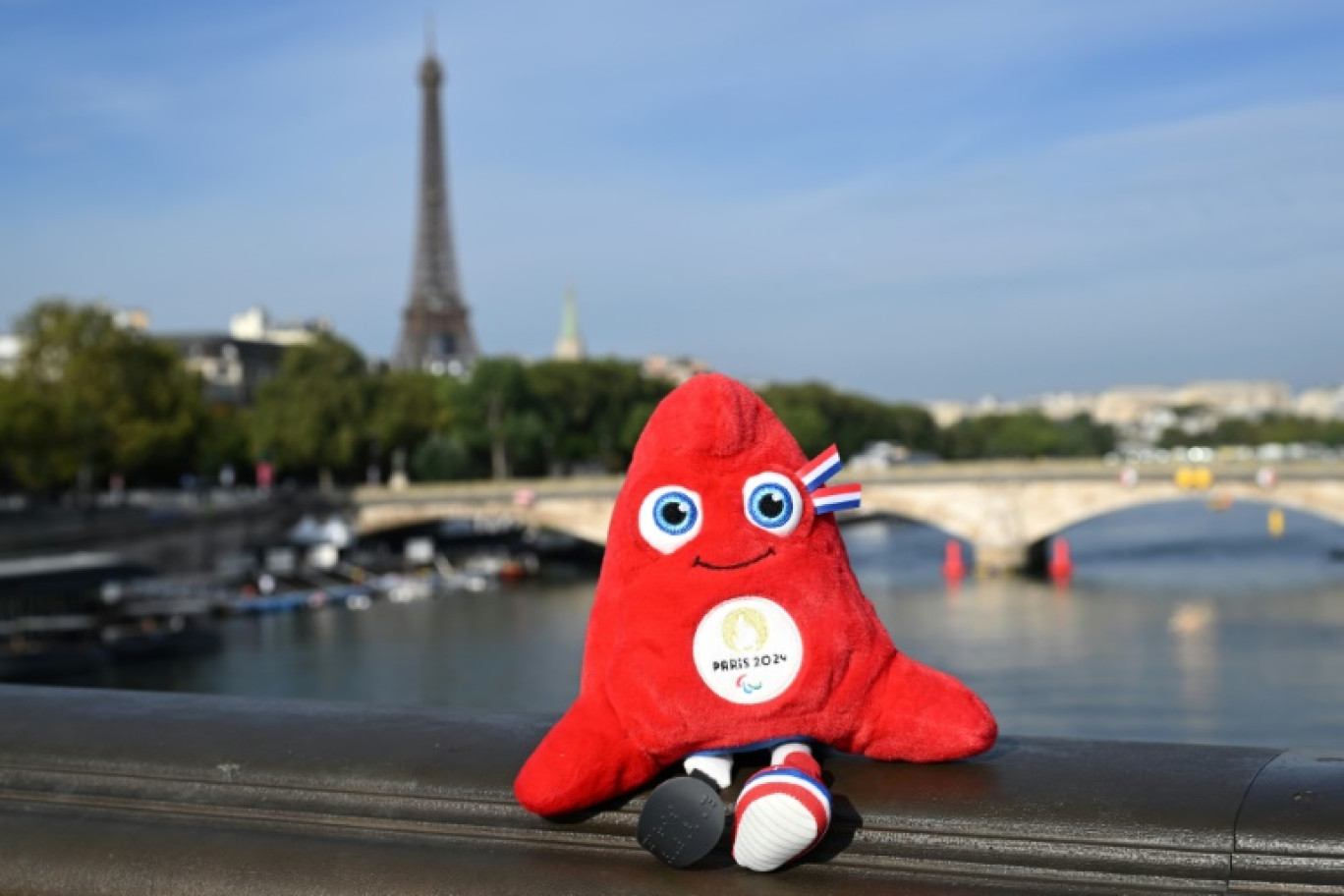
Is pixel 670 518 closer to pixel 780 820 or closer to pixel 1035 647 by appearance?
pixel 780 820

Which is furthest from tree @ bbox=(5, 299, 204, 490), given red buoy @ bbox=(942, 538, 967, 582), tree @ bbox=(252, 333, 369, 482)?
red buoy @ bbox=(942, 538, 967, 582)

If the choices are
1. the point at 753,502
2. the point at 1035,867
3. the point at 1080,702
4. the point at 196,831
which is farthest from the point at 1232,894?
the point at 1080,702

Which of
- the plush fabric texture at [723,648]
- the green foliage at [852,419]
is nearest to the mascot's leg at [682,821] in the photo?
the plush fabric texture at [723,648]

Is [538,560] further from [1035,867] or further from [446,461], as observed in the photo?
[1035,867]

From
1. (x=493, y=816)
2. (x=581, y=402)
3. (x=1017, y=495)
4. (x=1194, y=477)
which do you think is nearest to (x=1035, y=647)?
(x=1194, y=477)

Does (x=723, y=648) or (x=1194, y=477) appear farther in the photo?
(x=1194, y=477)

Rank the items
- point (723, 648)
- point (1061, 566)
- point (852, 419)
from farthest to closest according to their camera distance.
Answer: point (852, 419) → point (1061, 566) → point (723, 648)

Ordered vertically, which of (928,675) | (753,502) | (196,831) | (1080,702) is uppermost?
(753,502)
